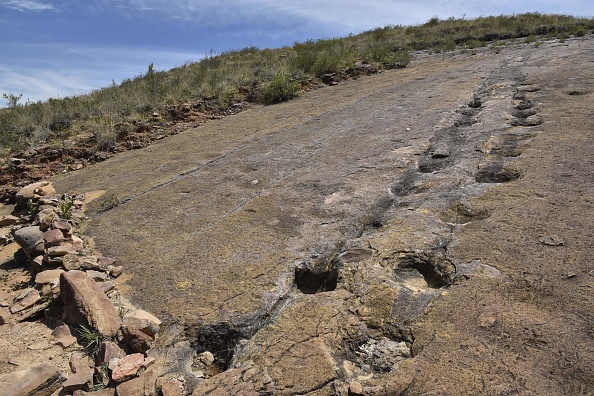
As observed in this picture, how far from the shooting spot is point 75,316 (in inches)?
84.8

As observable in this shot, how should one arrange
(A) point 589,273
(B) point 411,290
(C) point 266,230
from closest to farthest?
1. (A) point 589,273
2. (B) point 411,290
3. (C) point 266,230

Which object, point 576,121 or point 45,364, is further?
point 576,121

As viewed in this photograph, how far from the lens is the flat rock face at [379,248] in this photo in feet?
5.33

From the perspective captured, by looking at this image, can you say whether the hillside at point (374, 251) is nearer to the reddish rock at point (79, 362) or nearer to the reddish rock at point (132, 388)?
the reddish rock at point (132, 388)

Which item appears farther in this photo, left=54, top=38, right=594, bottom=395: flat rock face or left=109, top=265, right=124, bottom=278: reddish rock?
left=109, top=265, right=124, bottom=278: reddish rock

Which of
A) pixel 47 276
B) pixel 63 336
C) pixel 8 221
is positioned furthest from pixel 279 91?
pixel 63 336

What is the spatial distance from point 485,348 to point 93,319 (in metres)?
1.78

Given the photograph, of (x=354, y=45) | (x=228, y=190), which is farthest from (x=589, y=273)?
(x=354, y=45)

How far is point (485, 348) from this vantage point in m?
1.59

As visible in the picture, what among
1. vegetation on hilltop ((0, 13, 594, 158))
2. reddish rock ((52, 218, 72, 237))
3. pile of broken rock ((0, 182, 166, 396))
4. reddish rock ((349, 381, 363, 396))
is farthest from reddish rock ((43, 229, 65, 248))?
vegetation on hilltop ((0, 13, 594, 158))

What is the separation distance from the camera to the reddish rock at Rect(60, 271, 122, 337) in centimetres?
205

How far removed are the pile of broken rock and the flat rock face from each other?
171mm

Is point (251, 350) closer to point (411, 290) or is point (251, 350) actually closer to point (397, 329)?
point (397, 329)

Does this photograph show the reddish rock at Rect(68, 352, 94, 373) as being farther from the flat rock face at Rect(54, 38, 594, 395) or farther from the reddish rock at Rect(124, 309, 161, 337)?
the flat rock face at Rect(54, 38, 594, 395)
